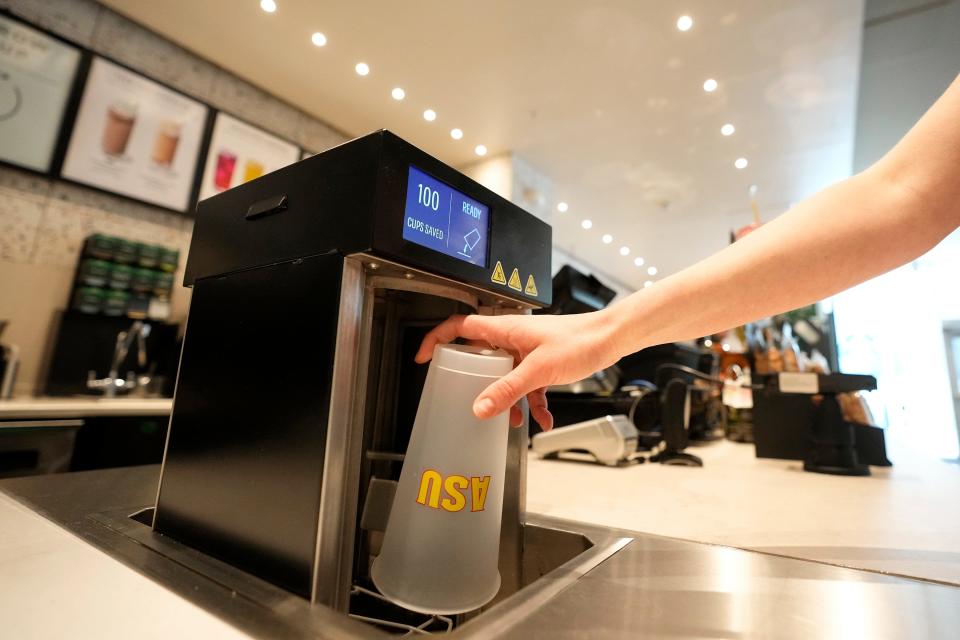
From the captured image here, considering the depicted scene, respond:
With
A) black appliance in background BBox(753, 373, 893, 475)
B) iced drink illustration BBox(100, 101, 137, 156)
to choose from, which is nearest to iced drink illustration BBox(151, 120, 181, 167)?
iced drink illustration BBox(100, 101, 137, 156)

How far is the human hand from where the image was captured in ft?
1.00

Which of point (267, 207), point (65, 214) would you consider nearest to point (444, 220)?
point (267, 207)

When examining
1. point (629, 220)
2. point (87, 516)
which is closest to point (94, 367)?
point (87, 516)

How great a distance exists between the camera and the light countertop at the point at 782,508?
1.39 ft

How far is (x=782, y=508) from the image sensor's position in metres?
0.62

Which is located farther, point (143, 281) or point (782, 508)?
point (143, 281)

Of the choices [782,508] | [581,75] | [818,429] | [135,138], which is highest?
[581,75]

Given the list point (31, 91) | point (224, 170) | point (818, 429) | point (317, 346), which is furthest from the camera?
point (224, 170)

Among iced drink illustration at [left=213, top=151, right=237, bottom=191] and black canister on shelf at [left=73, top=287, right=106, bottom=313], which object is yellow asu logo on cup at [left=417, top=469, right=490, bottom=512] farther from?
iced drink illustration at [left=213, top=151, right=237, bottom=191]

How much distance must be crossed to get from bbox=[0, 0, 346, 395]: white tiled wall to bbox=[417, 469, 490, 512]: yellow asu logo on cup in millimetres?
2183

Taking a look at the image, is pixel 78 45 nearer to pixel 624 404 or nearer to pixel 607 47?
pixel 607 47

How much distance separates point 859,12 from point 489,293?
260 centimetres

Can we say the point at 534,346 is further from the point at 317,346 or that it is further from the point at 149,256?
the point at 149,256

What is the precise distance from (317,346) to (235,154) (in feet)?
8.36
